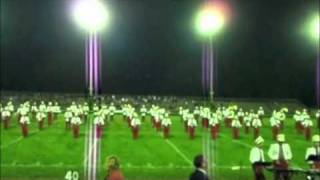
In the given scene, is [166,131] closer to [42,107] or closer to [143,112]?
[143,112]

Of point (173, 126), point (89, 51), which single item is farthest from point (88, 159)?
point (89, 51)

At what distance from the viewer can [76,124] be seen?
27.5 meters

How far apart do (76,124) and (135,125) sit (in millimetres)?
2467

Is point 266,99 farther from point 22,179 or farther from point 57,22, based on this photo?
point 22,179

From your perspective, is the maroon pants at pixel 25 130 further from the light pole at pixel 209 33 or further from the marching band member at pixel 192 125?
the light pole at pixel 209 33

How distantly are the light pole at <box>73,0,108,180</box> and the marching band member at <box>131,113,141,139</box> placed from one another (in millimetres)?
1435

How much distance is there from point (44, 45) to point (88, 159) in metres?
11.8

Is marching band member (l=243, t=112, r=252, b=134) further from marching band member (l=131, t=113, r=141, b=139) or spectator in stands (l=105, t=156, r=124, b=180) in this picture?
spectator in stands (l=105, t=156, r=124, b=180)

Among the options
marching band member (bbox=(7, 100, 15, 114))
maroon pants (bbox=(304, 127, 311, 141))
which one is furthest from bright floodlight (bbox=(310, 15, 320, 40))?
marching band member (bbox=(7, 100, 15, 114))

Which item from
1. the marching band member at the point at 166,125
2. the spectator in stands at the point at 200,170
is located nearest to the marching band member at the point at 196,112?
the marching band member at the point at 166,125

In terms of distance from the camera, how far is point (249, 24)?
3225 centimetres

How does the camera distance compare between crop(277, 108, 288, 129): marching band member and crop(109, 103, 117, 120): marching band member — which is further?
crop(109, 103, 117, 120): marching band member

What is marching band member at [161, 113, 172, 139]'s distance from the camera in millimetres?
28348

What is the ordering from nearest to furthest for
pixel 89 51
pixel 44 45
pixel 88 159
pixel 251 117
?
pixel 88 159 < pixel 251 117 < pixel 89 51 < pixel 44 45
